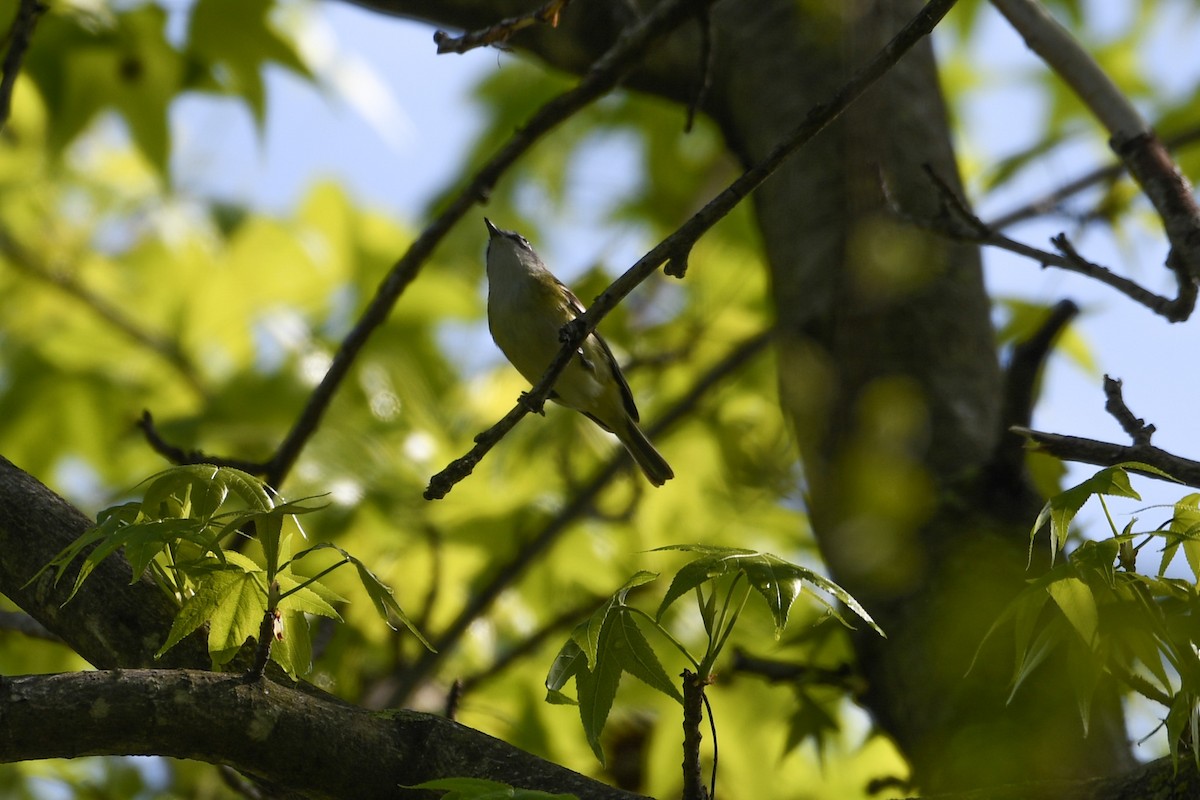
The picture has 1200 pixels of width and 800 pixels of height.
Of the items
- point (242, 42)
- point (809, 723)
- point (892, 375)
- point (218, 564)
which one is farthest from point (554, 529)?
point (218, 564)

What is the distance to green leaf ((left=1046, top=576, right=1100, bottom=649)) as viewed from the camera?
1.47 metres

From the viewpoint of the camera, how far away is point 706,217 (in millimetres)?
1757

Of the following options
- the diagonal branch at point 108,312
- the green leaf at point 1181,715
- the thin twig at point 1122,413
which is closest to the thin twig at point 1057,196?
the thin twig at point 1122,413

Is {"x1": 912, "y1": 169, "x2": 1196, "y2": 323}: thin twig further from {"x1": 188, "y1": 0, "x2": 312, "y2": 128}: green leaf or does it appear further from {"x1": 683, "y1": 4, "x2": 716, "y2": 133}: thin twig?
{"x1": 188, "y1": 0, "x2": 312, "y2": 128}: green leaf

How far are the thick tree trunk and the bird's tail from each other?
2.77 feet

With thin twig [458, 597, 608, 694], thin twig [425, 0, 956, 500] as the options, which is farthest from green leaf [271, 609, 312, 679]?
thin twig [458, 597, 608, 694]

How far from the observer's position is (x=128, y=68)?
11.6 ft

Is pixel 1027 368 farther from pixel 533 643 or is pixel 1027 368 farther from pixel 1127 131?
pixel 533 643

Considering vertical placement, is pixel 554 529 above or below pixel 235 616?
above

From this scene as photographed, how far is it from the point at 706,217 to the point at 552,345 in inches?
73.4

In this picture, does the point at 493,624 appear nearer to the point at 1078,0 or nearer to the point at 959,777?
the point at 959,777

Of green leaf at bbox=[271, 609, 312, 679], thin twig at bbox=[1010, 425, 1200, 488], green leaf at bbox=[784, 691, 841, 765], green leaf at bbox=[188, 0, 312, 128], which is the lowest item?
green leaf at bbox=[271, 609, 312, 679]

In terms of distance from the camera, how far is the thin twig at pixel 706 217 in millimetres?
1724

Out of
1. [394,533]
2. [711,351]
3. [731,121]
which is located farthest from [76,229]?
[731,121]
